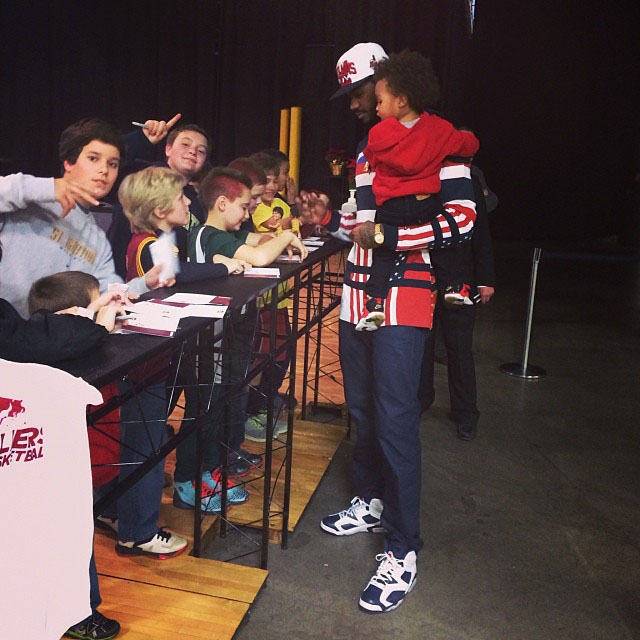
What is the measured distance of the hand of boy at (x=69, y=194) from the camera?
1892 millimetres

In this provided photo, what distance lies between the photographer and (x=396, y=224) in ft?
6.63

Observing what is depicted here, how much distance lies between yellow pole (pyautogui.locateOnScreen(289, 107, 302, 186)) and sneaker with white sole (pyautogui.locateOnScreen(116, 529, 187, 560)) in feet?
17.1

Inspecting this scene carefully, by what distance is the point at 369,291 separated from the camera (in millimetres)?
2045

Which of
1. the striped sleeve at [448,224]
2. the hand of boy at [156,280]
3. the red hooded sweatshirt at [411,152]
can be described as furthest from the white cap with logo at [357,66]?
the hand of boy at [156,280]

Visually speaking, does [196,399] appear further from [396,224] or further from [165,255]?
[396,224]

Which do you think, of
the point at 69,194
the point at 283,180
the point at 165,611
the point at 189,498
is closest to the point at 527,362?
the point at 283,180

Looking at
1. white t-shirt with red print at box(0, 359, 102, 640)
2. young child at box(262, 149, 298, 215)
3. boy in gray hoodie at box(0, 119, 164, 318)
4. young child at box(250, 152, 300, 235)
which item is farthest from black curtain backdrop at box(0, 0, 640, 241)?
white t-shirt with red print at box(0, 359, 102, 640)

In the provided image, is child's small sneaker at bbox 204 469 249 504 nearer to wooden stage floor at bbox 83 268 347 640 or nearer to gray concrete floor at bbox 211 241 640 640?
wooden stage floor at bbox 83 268 347 640

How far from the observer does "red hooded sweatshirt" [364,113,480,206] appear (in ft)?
6.28

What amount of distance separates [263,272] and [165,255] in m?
0.34

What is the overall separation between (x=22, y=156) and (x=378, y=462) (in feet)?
12.6

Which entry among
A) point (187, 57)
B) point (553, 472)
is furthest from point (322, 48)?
point (553, 472)

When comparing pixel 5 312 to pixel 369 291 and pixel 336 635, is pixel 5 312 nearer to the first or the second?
pixel 369 291

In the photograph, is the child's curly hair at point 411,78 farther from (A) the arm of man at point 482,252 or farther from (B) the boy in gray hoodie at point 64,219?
(A) the arm of man at point 482,252
